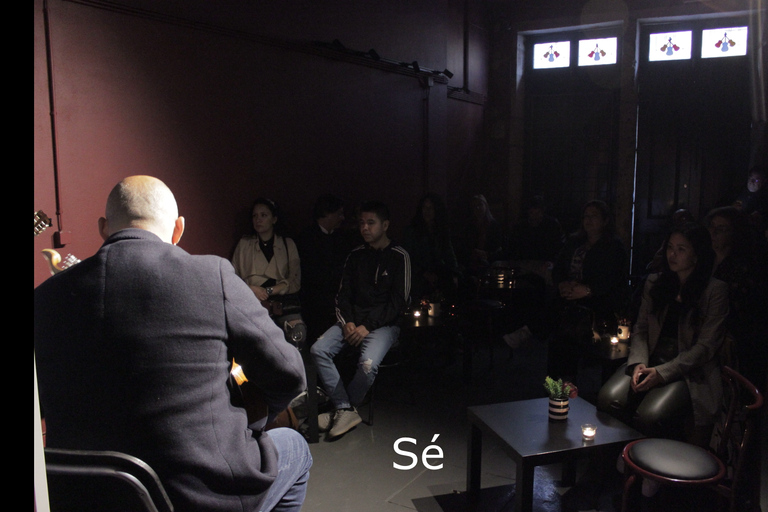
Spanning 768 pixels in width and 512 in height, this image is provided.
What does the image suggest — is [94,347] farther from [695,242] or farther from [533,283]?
[533,283]

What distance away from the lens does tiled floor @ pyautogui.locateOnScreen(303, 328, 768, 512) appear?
282cm

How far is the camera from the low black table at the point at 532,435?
92.3 inches

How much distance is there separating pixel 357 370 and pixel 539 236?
350cm

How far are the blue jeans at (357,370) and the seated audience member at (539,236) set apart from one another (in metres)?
3.20

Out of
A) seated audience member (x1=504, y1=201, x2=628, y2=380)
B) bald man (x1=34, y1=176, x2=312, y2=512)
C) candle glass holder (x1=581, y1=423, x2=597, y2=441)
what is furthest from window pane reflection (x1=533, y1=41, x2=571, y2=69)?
bald man (x1=34, y1=176, x2=312, y2=512)

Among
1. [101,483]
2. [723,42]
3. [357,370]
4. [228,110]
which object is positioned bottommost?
[357,370]

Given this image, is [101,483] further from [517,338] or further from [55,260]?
[517,338]

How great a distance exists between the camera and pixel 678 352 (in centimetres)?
298

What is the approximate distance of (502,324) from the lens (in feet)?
19.5

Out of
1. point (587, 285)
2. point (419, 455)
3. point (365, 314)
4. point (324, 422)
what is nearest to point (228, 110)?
point (365, 314)

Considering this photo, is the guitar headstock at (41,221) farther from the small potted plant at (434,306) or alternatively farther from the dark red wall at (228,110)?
the small potted plant at (434,306)

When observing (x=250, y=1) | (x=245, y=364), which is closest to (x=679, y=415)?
(x=245, y=364)

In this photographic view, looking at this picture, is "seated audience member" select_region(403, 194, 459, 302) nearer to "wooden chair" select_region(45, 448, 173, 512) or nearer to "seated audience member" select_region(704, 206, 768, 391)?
"seated audience member" select_region(704, 206, 768, 391)

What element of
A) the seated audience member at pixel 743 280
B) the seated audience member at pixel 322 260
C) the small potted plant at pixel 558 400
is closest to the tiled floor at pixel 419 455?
the small potted plant at pixel 558 400
